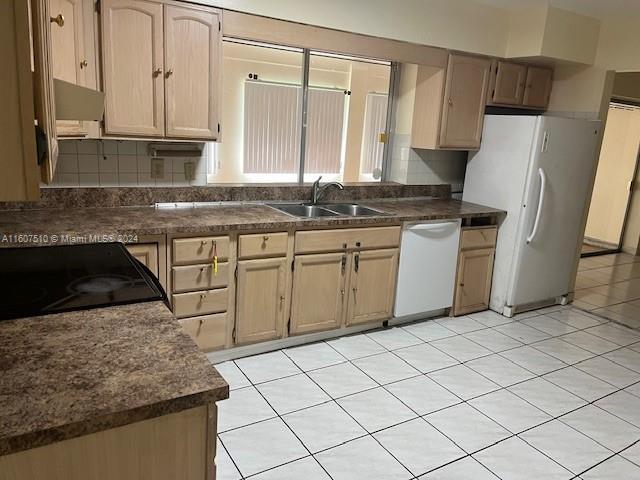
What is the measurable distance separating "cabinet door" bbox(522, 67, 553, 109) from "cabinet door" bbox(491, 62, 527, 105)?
0.20 ft

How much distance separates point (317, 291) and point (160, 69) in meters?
1.64

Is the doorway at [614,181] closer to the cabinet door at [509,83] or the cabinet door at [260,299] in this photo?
the cabinet door at [509,83]

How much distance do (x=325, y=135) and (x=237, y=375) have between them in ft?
7.47

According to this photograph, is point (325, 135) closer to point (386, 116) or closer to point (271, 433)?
point (386, 116)

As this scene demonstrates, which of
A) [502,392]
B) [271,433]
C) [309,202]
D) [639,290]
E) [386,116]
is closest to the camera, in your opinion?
[271,433]

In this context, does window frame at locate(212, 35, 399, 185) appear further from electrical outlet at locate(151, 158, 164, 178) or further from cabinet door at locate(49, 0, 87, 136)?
cabinet door at locate(49, 0, 87, 136)

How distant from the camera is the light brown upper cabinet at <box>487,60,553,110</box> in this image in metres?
4.02

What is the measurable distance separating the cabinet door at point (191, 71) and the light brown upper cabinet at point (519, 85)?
91.8 inches

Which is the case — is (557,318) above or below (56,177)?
below

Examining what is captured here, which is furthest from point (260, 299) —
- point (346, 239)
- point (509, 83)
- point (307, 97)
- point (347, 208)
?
point (509, 83)

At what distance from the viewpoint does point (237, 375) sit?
9.43ft

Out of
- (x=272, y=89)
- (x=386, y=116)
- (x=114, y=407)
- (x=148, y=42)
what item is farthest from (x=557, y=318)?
(x=114, y=407)

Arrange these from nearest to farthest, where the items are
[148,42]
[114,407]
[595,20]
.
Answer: [114,407]
[148,42]
[595,20]

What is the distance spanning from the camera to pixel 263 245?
2959 mm
